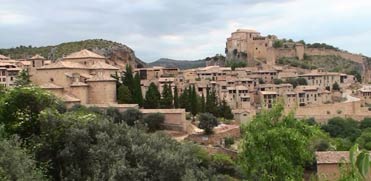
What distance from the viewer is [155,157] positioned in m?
14.3

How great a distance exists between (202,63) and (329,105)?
140 feet

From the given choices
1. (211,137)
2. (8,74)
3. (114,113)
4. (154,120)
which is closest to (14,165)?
(114,113)

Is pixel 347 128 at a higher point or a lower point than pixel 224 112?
lower

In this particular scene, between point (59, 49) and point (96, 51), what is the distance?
729cm

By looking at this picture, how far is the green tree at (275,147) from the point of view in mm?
15430

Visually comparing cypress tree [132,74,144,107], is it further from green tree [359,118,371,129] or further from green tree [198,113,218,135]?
green tree [359,118,371,129]

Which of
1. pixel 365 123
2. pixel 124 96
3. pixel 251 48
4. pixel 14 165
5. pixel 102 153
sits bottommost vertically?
pixel 365 123

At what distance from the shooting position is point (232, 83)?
54969 mm

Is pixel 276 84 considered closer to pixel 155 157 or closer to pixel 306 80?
pixel 306 80

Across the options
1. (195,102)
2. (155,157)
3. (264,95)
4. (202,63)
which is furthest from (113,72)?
(202,63)

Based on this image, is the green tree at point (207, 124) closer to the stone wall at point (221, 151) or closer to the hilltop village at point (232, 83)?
the hilltop village at point (232, 83)

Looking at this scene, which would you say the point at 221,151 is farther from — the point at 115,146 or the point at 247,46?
the point at 247,46

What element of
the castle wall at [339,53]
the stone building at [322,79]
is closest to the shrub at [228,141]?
the stone building at [322,79]

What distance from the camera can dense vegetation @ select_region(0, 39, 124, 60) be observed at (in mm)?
63394
